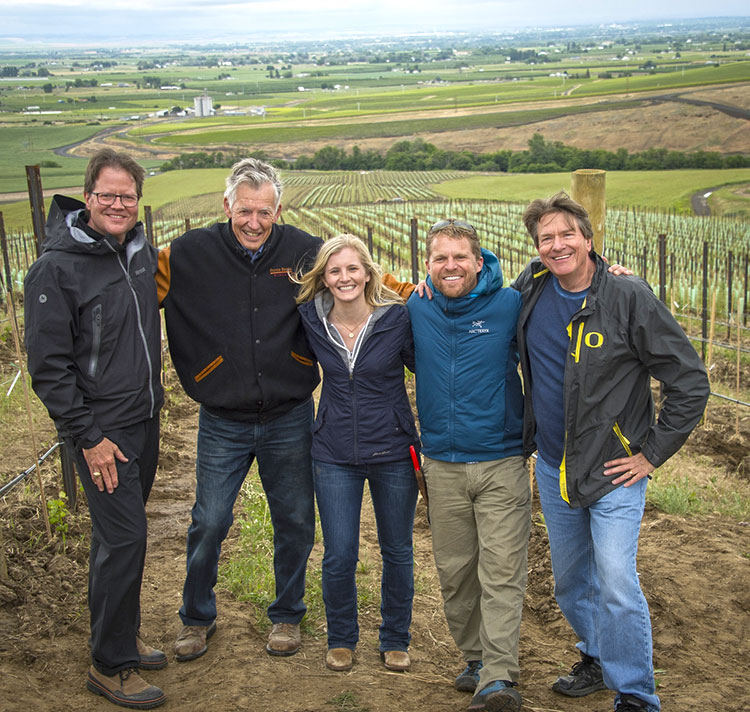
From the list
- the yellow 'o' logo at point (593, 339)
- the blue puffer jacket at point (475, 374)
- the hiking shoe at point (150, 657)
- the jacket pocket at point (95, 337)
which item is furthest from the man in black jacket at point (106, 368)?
the yellow 'o' logo at point (593, 339)

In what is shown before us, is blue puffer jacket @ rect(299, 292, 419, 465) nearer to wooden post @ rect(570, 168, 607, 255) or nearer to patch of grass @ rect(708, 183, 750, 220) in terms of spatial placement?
wooden post @ rect(570, 168, 607, 255)

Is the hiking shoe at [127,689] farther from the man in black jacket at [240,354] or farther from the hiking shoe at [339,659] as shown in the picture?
the hiking shoe at [339,659]

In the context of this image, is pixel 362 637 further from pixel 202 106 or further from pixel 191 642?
pixel 202 106

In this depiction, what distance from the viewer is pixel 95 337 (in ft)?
10.1

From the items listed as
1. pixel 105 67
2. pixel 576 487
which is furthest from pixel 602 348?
pixel 105 67

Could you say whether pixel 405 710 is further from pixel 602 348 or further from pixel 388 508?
pixel 602 348

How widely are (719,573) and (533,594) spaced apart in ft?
3.33

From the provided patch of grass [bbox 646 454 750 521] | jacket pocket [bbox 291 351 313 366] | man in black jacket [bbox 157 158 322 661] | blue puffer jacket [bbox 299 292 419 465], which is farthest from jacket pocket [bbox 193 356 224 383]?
patch of grass [bbox 646 454 750 521]

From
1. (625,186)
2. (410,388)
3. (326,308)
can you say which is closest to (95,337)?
(326,308)

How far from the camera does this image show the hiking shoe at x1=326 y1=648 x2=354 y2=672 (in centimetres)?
353

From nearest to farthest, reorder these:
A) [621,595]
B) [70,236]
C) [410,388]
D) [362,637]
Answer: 1. [621,595]
2. [70,236]
3. [362,637]
4. [410,388]

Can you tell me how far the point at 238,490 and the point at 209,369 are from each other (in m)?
0.56

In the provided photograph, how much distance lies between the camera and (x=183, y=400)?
8.54m

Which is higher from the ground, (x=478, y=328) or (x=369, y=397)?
Result: (x=478, y=328)
